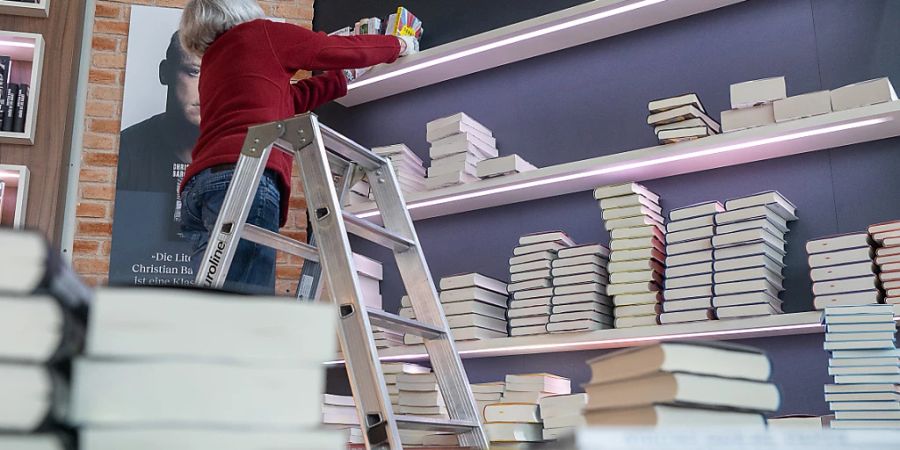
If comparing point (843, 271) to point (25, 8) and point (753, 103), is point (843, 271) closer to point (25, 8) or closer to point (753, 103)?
point (753, 103)

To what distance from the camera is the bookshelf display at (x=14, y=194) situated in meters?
3.01

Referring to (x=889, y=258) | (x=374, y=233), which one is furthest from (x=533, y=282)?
(x=889, y=258)

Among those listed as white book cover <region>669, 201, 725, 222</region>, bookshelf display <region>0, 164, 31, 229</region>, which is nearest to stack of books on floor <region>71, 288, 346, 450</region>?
white book cover <region>669, 201, 725, 222</region>

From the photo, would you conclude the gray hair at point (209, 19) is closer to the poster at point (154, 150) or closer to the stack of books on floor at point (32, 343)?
the poster at point (154, 150)

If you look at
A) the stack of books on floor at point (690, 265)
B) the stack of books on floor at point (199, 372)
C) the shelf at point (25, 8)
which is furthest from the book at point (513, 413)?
the shelf at point (25, 8)

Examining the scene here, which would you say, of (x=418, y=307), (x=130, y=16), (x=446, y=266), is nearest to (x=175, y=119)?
(x=130, y=16)

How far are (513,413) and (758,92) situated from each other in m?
1.13

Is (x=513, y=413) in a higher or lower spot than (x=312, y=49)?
lower

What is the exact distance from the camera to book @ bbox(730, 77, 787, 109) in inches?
94.0

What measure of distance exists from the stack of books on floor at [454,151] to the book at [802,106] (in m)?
0.96

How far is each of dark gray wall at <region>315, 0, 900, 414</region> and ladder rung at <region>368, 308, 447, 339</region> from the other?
840 millimetres

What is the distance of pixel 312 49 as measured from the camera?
248 centimetres

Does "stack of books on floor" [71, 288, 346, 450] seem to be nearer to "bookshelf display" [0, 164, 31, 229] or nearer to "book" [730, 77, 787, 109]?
"book" [730, 77, 787, 109]

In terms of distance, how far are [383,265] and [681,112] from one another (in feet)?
4.40
